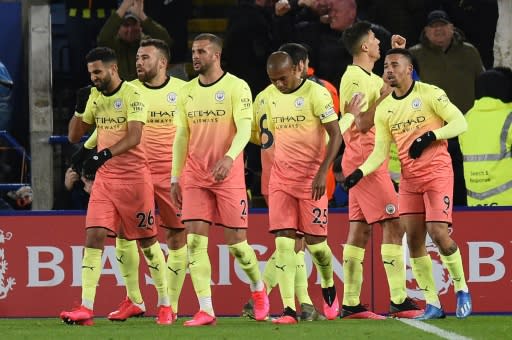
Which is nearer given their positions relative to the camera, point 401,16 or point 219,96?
point 219,96

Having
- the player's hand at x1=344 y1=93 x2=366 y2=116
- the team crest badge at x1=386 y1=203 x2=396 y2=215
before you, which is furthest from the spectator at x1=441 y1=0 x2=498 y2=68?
the team crest badge at x1=386 y1=203 x2=396 y2=215

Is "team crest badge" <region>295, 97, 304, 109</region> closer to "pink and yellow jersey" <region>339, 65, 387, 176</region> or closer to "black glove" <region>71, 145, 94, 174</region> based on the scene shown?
"pink and yellow jersey" <region>339, 65, 387, 176</region>

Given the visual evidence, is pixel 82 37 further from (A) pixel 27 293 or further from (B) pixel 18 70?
(A) pixel 27 293

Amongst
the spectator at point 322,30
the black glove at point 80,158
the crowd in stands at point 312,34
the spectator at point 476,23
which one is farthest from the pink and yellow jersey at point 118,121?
the spectator at point 476,23

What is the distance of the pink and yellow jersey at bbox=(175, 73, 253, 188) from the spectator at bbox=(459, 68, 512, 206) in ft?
9.50

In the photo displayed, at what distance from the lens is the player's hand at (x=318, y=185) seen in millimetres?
13523

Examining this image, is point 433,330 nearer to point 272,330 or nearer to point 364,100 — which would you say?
point 272,330

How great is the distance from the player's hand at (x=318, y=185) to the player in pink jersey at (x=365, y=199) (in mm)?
801

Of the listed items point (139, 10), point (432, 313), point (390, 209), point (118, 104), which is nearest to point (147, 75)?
point (118, 104)

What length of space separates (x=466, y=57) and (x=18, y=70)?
494cm

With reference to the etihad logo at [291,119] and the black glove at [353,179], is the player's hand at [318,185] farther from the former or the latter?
the etihad logo at [291,119]

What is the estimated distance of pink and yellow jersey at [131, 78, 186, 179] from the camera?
14.7 metres

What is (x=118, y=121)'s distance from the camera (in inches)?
545

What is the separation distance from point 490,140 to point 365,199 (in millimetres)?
1732
